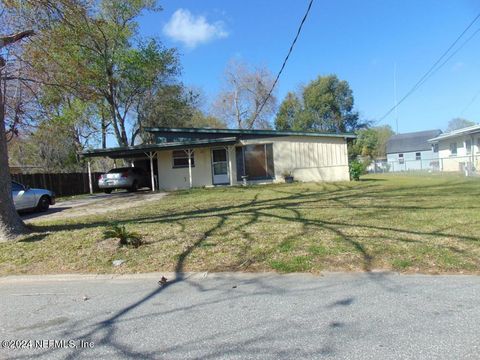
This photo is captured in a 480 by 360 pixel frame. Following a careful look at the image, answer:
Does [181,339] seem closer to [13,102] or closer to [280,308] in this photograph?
[280,308]

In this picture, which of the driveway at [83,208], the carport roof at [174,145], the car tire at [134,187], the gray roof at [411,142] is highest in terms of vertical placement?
the gray roof at [411,142]

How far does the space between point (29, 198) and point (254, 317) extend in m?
11.8

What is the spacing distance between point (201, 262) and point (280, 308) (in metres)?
2.00

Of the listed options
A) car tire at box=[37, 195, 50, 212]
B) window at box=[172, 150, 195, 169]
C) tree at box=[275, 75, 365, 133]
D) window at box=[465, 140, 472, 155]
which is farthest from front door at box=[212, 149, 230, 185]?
tree at box=[275, 75, 365, 133]

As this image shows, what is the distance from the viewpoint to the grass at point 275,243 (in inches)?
215

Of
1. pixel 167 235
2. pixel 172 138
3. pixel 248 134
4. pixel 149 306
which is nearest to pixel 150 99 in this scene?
pixel 172 138

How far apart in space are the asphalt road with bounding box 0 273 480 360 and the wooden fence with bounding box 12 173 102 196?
1729 cm

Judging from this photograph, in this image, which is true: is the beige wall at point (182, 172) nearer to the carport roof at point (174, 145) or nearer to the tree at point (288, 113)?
the carport roof at point (174, 145)

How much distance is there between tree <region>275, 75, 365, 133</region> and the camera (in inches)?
1891

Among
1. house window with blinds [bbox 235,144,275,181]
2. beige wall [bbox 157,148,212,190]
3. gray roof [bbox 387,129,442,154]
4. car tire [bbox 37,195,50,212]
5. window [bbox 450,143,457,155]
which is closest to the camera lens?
car tire [bbox 37,195,50,212]

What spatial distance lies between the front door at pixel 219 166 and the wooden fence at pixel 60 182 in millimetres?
9679

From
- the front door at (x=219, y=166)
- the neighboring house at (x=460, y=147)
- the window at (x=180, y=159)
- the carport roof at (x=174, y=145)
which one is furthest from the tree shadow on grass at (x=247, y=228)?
the neighboring house at (x=460, y=147)

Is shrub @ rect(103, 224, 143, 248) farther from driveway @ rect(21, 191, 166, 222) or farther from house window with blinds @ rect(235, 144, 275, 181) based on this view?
house window with blinds @ rect(235, 144, 275, 181)

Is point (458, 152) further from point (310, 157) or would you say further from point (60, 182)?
point (60, 182)
